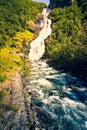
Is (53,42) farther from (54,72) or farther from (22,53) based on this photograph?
(54,72)

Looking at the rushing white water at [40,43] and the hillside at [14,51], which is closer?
the hillside at [14,51]

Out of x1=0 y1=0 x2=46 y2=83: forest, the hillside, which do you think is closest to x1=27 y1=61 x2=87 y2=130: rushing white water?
the hillside

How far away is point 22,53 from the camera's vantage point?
86375mm

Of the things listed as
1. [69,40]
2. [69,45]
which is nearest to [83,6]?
[69,40]

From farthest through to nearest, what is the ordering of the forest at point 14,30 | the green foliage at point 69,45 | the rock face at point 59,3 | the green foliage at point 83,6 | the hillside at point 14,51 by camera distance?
the rock face at point 59,3, the green foliage at point 83,6, the green foliage at point 69,45, the forest at point 14,30, the hillside at point 14,51

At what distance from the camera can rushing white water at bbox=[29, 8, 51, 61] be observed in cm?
9262

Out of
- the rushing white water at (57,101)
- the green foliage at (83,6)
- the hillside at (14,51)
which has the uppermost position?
the green foliage at (83,6)

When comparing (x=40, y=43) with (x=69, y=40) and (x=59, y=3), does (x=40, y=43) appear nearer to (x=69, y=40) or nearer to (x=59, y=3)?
(x=69, y=40)

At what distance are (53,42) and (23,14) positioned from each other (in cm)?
2979

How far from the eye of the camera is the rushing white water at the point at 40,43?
9262cm

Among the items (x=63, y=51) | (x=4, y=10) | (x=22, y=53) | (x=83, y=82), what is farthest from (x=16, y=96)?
(x=4, y=10)

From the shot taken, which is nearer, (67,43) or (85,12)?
(67,43)

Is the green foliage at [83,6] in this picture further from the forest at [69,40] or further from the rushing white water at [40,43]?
the rushing white water at [40,43]

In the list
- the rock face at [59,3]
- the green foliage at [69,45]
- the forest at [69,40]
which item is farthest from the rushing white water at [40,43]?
the rock face at [59,3]
